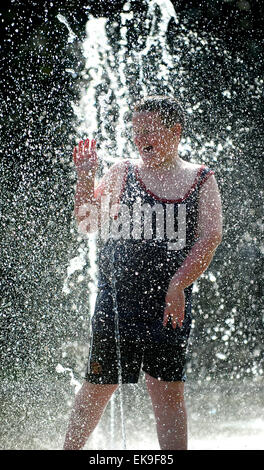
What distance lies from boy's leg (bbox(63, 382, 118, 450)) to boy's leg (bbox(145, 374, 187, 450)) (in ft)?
0.45

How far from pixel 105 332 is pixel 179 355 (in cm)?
22

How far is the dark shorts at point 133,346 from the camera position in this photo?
4.53 ft

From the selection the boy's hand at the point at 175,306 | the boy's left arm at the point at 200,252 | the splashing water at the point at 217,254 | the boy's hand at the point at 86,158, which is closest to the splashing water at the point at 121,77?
the splashing water at the point at 217,254

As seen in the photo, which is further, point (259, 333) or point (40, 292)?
point (259, 333)

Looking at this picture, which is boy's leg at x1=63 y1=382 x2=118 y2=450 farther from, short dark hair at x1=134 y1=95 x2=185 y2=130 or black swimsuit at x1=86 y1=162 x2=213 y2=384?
short dark hair at x1=134 y1=95 x2=185 y2=130

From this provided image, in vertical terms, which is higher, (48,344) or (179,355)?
(179,355)

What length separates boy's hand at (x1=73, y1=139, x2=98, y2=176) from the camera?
4.71 ft

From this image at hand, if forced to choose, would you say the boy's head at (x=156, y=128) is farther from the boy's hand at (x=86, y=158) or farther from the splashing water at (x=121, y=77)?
the splashing water at (x=121, y=77)

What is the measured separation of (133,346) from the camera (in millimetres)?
1406

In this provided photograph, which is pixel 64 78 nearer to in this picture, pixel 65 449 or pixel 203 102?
pixel 203 102

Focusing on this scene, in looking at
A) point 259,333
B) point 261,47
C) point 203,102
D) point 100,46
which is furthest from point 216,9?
point 259,333

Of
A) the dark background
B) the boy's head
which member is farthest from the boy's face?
the dark background

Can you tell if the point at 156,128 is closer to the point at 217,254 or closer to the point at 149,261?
the point at 149,261

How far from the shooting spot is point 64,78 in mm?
3457
